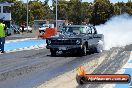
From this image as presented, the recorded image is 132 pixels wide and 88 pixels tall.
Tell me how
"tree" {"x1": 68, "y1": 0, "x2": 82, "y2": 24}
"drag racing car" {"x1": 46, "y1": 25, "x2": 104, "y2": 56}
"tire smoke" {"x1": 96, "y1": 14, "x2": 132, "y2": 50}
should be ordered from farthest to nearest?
"tree" {"x1": 68, "y1": 0, "x2": 82, "y2": 24} < "tire smoke" {"x1": 96, "y1": 14, "x2": 132, "y2": 50} < "drag racing car" {"x1": 46, "y1": 25, "x2": 104, "y2": 56}

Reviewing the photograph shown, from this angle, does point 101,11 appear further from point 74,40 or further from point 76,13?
point 74,40

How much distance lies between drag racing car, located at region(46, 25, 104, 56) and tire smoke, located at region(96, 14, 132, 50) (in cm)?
A: 844

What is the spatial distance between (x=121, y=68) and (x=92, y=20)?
80.7 metres

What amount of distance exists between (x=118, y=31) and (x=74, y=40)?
16.1 metres

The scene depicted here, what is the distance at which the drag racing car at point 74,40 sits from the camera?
21500 mm

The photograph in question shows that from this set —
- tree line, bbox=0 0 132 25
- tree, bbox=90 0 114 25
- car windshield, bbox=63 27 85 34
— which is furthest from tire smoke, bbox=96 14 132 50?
tree, bbox=90 0 114 25

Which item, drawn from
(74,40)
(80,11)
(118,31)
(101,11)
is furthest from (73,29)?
(80,11)

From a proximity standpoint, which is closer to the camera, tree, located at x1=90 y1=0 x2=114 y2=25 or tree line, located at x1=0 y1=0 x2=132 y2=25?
tree, located at x1=90 y1=0 x2=114 y2=25

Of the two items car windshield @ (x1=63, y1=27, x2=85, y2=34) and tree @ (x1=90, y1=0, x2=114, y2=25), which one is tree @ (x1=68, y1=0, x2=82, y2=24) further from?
car windshield @ (x1=63, y1=27, x2=85, y2=34)

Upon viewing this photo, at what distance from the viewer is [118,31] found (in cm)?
3703

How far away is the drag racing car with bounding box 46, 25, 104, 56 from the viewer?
70.5 feet

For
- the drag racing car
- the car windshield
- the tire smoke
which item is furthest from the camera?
the tire smoke

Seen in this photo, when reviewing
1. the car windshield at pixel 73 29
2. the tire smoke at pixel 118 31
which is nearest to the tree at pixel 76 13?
the tire smoke at pixel 118 31

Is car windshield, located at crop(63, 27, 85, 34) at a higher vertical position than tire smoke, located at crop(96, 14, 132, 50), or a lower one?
higher
